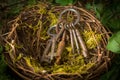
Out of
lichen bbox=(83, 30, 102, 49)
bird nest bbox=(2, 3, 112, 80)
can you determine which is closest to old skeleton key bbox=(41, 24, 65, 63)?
bird nest bbox=(2, 3, 112, 80)

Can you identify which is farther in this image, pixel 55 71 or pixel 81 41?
pixel 81 41

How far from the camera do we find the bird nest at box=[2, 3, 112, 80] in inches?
52.0

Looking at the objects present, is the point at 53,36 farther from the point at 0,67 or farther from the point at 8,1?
the point at 8,1

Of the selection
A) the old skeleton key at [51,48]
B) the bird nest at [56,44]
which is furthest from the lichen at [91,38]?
the old skeleton key at [51,48]

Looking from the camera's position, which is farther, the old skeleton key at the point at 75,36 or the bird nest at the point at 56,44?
the old skeleton key at the point at 75,36

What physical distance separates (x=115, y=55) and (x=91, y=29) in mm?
166

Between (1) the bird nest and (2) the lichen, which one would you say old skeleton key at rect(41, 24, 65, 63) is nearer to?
(1) the bird nest

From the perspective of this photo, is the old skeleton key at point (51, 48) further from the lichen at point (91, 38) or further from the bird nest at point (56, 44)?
the lichen at point (91, 38)

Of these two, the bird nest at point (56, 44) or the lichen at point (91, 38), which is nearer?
the bird nest at point (56, 44)

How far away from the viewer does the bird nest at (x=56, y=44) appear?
1320 mm

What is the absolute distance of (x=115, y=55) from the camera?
4.81 ft

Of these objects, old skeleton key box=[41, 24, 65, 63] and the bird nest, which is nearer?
the bird nest

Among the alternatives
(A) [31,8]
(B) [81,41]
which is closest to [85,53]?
(B) [81,41]

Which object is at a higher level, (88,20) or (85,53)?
(88,20)
